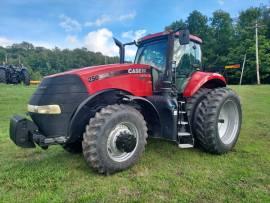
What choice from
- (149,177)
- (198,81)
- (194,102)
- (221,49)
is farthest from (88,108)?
(221,49)

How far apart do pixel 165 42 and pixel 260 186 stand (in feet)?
8.96

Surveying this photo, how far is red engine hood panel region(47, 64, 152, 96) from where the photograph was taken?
3852 millimetres

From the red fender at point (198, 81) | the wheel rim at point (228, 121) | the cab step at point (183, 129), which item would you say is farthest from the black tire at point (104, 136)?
the wheel rim at point (228, 121)

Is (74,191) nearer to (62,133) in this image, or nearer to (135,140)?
(62,133)

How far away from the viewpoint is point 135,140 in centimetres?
393

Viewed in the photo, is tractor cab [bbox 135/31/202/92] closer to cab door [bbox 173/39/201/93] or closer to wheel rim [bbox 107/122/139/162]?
cab door [bbox 173/39/201/93]

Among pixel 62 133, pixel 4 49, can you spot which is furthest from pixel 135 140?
pixel 4 49

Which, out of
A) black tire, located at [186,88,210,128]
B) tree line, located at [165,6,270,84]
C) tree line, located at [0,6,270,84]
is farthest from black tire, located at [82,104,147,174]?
tree line, located at [0,6,270,84]

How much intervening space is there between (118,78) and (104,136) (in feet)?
3.13

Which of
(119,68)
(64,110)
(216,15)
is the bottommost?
(64,110)

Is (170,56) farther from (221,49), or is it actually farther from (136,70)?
(221,49)

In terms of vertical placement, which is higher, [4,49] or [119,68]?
[4,49]

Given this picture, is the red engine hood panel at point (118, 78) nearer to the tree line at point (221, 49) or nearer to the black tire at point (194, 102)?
the black tire at point (194, 102)

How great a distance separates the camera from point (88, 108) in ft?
13.2
